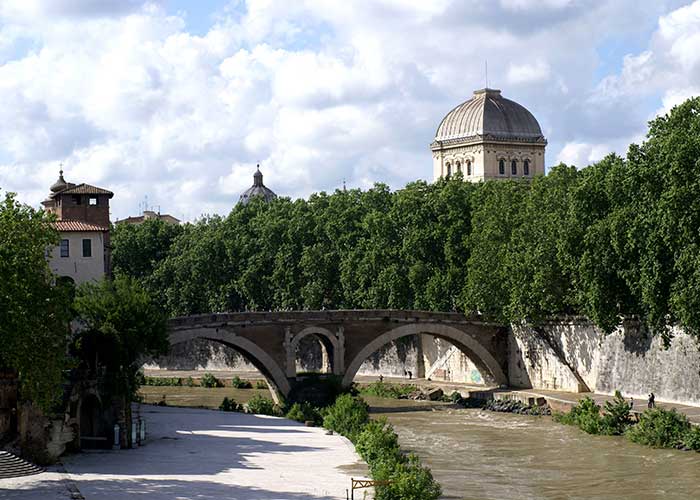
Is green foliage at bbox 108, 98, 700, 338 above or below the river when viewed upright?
above

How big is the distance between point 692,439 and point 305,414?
18.6m

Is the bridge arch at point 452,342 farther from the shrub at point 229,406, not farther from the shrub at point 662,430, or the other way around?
the shrub at point 662,430

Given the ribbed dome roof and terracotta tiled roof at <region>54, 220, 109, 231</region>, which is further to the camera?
the ribbed dome roof

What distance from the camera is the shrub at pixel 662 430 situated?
46.6 metres

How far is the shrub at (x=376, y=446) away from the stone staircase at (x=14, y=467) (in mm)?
10001

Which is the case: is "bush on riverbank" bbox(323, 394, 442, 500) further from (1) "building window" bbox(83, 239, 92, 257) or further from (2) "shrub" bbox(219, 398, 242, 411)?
(1) "building window" bbox(83, 239, 92, 257)

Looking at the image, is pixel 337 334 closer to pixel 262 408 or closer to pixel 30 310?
pixel 262 408

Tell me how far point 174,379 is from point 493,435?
120 ft

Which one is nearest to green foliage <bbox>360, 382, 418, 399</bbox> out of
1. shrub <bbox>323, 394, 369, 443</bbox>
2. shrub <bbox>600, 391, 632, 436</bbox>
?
shrub <bbox>323, 394, 369, 443</bbox>

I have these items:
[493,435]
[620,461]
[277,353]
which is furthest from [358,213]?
[620,461]

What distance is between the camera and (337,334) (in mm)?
67438

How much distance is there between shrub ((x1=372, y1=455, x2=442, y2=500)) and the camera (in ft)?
105

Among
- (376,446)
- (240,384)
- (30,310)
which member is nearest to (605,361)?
(376,446)

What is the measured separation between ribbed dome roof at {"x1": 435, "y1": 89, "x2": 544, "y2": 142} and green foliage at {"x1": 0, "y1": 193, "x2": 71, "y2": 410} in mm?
77920
